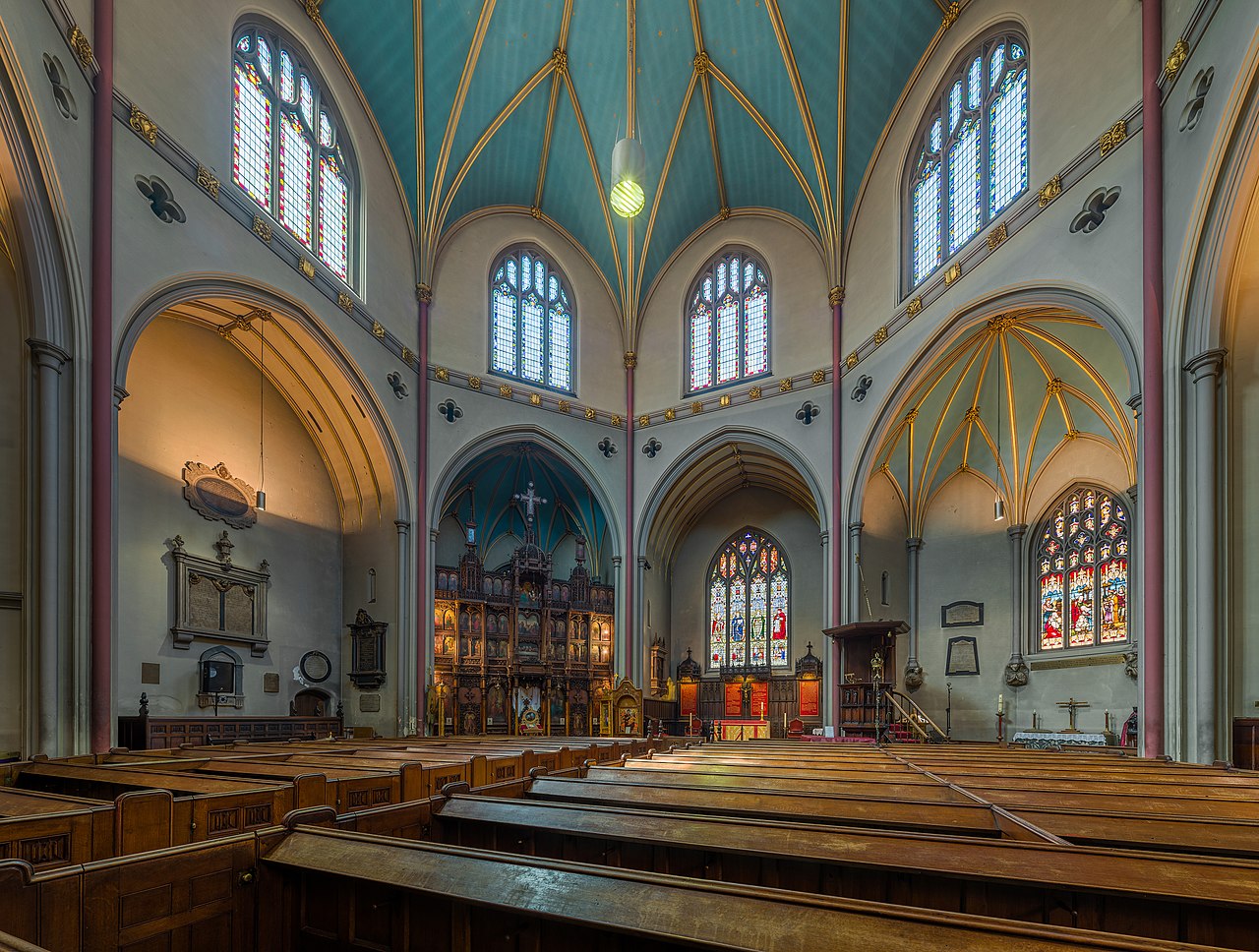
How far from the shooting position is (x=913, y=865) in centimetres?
262

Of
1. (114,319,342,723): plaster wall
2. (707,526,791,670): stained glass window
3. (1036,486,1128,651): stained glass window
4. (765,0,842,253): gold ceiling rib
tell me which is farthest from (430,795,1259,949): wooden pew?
(707,526,791,670): stained glass window

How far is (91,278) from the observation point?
29.7ft

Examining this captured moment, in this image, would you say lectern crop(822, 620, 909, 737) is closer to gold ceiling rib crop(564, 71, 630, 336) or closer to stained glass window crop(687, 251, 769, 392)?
stained glass window crop(687, 251, 769, 392)

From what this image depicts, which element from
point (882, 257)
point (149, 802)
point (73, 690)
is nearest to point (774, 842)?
point (149, 802)

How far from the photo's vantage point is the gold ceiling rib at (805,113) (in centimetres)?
1652

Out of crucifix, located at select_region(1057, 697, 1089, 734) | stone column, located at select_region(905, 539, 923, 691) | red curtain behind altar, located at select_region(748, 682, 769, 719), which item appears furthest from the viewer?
red curtain behind altar, located at select_region(748, 682, 769, 719)

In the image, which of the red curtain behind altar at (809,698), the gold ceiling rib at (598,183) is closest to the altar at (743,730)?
the red curtain behind altar at (809,698)

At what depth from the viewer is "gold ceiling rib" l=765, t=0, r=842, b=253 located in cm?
1652

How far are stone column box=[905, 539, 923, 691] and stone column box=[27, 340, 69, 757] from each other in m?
17.3

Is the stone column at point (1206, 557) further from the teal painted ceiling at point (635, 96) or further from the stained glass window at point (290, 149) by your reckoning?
the stained glass window at point (290, 149)

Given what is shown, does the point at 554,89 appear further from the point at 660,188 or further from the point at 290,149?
the point at 290,149

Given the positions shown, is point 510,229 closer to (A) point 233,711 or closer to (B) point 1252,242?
(A) point 233,711

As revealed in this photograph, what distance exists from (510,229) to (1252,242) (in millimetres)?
16128

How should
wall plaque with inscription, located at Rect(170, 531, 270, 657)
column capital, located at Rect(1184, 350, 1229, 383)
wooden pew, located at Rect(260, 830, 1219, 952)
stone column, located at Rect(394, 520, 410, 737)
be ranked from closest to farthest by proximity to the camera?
wooden pew, located at Rect(260, 830, 1219, 952) < column capital, located at Rect(1184, 350, 1229, 383) < wall plaque with inscription, located at Rect(170, 531, 270, 657) < stone column, located at Rect(394, 520, 410, 737)
